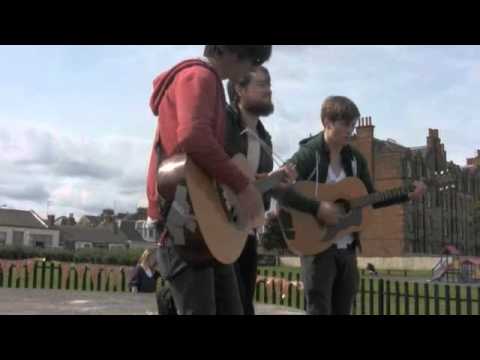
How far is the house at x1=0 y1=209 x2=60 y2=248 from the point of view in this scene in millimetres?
83500

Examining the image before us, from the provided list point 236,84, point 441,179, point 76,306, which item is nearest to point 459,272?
point 76,306

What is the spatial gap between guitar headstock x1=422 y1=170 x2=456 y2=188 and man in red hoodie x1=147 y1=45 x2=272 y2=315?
306cm

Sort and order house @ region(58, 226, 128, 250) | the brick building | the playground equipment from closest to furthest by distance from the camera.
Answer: the playground equipment, the brick building, house @ region(58, 226, 128, 250)

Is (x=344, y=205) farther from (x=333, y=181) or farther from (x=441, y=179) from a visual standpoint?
(x=441, y=179)

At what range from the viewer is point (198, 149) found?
2465 mm

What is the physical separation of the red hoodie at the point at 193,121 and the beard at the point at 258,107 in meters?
1.28

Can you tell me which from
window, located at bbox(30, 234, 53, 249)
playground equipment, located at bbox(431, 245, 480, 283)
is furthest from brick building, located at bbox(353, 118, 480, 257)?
window, located at bbox(30, 234, 53, 249)

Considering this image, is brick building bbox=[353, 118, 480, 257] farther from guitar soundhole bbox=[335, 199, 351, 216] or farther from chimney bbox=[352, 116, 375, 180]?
guitar soundhole bbox=[335, 199, 351, 216]

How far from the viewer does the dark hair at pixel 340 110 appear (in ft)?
15.2

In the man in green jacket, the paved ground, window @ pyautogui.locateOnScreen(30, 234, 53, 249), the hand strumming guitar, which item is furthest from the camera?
window @ pyautogui.locateOnScreen(30, 234, 53, 249)
